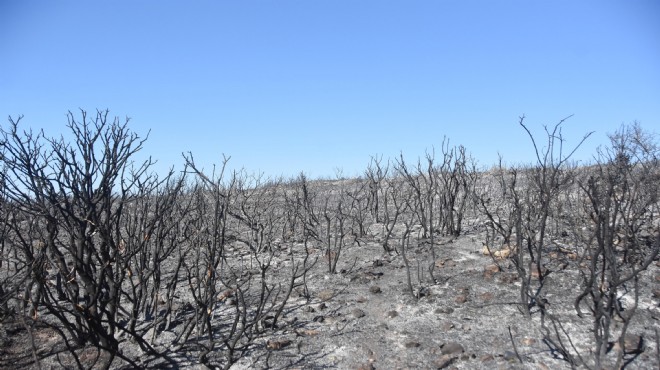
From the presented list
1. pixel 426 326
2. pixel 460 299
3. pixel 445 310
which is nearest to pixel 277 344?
pixel 426 326

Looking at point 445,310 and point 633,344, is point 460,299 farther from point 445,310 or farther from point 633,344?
point 633,344

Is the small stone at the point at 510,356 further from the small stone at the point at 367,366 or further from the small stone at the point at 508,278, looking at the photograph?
the small stone at the point at 508,278

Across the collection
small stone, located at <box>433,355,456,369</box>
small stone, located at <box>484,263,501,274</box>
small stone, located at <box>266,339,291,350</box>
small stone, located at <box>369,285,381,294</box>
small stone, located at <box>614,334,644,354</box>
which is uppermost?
small stone, located at <box>484,263,501,274</box>

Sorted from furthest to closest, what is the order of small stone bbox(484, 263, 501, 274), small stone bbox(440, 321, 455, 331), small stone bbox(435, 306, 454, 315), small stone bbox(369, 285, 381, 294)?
small stone bbox(484, 263, 501, 274)
small stone bbox(369, 285, 381, 294)
small stone bbox(435, 306, 454, 315)
small stone bbox(440, 321, 455, 331)

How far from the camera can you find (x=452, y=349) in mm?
3719

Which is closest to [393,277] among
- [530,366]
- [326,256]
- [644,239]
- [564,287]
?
[326,256]

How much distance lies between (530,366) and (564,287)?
67.1 inches

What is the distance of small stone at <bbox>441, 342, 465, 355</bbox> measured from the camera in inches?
145

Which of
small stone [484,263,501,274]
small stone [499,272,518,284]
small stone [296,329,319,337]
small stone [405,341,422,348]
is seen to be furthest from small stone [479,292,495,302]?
small stone [296,329,319,337]

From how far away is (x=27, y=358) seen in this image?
393 centimetres

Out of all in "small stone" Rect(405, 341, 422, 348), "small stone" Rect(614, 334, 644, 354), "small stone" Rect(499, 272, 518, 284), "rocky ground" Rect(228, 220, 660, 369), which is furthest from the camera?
"small stone" Rect(499, 272, 518, 284)

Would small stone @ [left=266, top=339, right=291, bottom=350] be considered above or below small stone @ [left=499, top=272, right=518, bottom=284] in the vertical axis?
below

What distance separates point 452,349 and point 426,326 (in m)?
0.53

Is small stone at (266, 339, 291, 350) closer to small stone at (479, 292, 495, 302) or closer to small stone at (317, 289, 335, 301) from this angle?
small stone at (317, 289, 335, 301)
